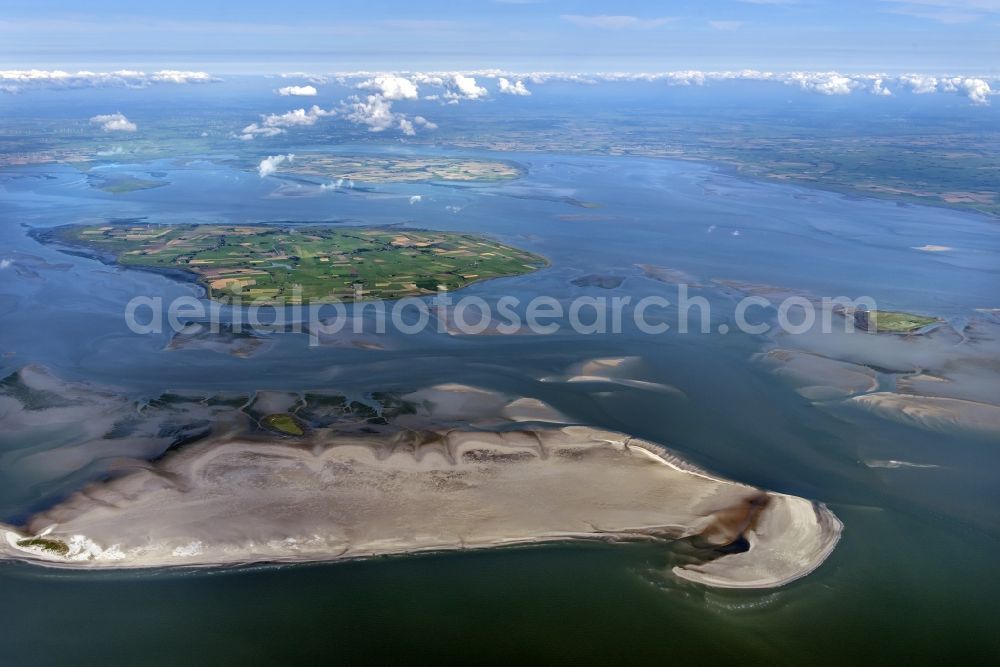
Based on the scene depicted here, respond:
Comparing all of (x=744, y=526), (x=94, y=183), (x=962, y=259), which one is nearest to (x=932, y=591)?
(x=744, y=526)

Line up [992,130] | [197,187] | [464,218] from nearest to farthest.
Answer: [464,218], [197,187], [992,130]

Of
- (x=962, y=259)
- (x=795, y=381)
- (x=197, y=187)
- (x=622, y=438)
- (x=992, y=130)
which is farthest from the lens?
(x=992, y=130)

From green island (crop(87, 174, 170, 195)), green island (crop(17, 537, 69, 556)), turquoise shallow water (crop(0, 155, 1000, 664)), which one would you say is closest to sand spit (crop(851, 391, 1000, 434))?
turquoise shallow water (crop(0, 155, 1000, 664))

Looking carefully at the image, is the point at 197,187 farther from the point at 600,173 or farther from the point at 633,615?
the point at 633,615

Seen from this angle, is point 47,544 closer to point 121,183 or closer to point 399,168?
point 121,183

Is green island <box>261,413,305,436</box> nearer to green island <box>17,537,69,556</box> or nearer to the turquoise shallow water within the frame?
the turquoise shallow water

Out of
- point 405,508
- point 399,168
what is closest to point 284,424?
point 405,508
